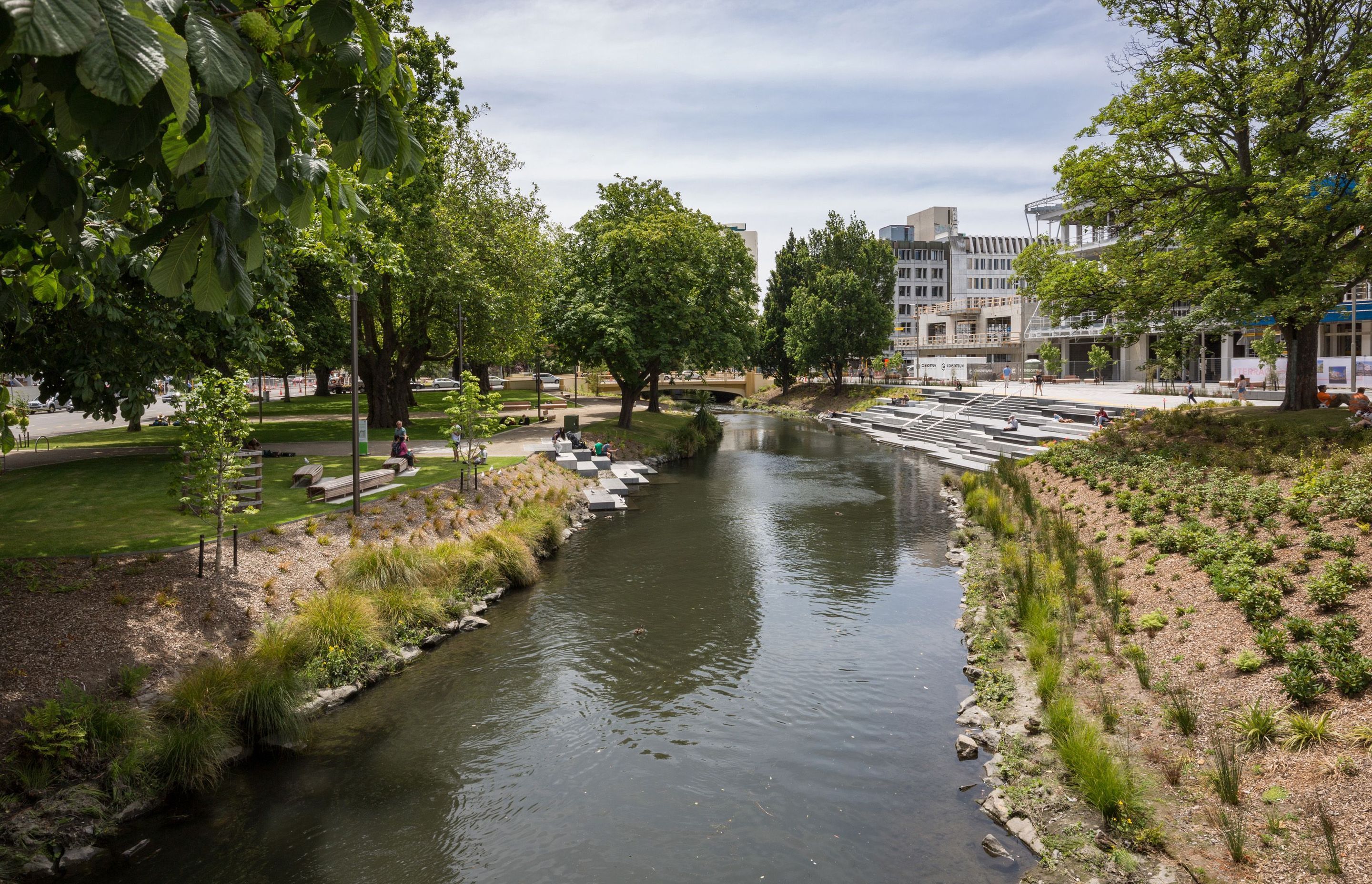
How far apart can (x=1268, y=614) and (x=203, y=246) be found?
42.7 feet

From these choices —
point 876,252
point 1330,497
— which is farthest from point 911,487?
point 876,252

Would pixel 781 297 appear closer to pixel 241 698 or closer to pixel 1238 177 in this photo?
pixel 1238 177

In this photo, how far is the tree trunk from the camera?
21.3 meters

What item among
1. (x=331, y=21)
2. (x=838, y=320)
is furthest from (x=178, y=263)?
(x=838, y=320)

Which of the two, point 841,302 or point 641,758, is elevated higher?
point 841,302

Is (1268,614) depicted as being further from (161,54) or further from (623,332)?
(623,332)

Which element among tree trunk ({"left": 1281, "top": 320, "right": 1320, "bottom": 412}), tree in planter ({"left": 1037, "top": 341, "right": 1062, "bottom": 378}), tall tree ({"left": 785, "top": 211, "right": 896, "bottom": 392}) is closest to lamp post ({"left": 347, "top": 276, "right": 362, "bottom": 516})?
tree trunk ({"left": 1281, "top": 320, "right": 1320, "bottom": 412})

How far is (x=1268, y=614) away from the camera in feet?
36.7

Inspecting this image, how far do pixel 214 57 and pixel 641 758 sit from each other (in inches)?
394

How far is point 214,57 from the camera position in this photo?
9.92 ft

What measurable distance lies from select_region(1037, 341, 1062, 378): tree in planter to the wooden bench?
46.0m

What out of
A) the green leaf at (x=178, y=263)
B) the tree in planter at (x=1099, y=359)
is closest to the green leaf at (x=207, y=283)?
the green leaf at (x=178, y=263)

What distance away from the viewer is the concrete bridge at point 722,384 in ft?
273

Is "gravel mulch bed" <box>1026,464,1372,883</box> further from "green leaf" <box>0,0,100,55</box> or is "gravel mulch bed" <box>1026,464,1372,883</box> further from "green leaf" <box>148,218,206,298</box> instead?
"green leaf" <box>0,0,100,55</box>
